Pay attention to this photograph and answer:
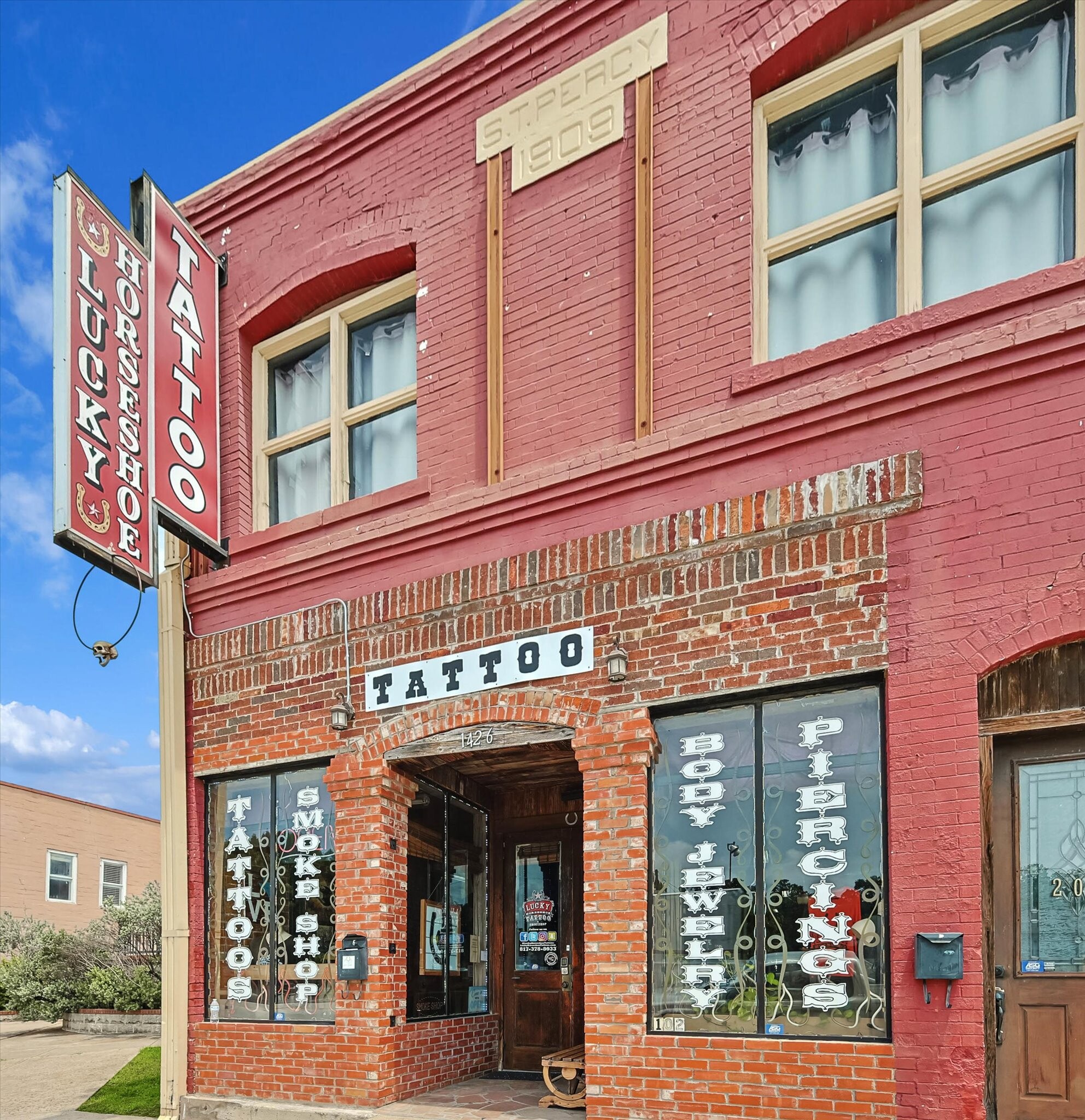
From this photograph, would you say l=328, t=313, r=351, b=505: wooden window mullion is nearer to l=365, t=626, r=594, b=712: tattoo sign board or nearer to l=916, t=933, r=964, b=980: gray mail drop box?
l=365, t=626, r=594, b=712: tattoo sign board

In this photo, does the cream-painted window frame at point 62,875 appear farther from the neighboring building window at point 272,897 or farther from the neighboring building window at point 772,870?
the neighboring building window at point 772,870

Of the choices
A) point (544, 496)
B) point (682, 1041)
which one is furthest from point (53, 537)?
point (682, 1041)

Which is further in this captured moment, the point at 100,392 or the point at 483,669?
the point at 100,392

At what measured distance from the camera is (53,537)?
27.0ft

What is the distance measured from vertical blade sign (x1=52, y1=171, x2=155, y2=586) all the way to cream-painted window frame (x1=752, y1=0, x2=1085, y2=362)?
4.89 m

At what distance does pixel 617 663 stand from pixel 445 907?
3279 mm

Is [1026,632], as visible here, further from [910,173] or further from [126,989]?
[126,989]

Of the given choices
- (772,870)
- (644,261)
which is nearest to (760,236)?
(644,261)

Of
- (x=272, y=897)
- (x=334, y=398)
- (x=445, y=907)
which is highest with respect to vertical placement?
(x=334, y=398)

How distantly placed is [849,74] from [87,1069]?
12449 millimetres

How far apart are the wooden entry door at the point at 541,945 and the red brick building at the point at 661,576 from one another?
1.3 inches

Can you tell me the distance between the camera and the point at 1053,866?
19.6 feet

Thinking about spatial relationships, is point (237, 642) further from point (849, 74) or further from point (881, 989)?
point (849, 74)

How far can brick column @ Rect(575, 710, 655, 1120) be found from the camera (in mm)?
7039
